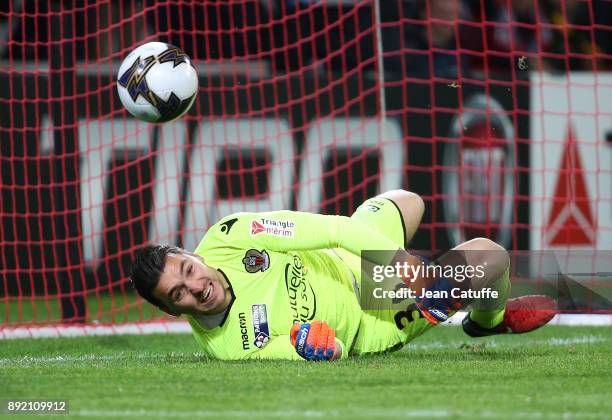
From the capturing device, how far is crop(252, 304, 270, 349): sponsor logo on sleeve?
5125 millimetres

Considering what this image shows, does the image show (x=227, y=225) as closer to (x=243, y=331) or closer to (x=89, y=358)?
(x=243, y=331)

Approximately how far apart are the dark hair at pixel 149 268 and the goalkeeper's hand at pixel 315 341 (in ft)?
2.04

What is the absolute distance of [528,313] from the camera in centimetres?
563

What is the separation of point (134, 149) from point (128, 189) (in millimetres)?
310

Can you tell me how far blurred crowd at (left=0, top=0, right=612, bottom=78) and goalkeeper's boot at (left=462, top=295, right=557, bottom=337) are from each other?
3.55m

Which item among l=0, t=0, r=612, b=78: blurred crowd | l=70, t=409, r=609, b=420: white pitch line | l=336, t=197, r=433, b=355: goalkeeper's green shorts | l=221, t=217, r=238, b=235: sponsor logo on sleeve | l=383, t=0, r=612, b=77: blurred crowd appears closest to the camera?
l=70, t=409, r=609, b=420: white pitch line

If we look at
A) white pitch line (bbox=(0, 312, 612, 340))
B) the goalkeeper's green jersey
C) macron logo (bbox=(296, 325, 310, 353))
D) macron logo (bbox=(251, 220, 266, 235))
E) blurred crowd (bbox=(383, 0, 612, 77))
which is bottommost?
white pitch line (bbox=(0, 312, 612, 340))

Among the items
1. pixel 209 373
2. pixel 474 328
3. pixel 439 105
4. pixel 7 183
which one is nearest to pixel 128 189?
pixel 7 183

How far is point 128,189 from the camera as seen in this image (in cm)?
894

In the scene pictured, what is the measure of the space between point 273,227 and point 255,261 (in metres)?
0.18

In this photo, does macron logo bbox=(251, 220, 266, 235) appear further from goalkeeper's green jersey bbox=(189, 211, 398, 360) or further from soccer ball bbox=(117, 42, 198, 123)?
soccer ball bbox=(117, 42, 198, 123)

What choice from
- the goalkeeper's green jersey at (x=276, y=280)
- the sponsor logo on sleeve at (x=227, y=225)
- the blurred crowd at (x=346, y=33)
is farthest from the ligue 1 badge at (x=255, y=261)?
the blurred crowd at (x=346, y=33)

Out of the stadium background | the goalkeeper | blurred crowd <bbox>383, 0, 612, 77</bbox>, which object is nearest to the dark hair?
the goalkeeper

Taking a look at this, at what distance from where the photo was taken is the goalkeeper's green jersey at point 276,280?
201 inches
